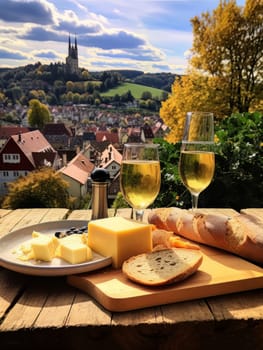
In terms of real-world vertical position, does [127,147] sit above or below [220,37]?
below

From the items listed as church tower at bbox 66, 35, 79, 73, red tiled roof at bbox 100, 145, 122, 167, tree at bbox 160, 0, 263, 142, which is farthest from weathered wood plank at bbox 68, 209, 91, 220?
church tower at bbox 66, 35, 79, 73

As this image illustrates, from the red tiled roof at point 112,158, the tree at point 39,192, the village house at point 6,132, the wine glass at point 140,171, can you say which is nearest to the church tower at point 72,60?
the village house at point 6,132

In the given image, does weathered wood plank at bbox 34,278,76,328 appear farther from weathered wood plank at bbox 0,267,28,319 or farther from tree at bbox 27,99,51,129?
tree at bbox 27,99,51,129

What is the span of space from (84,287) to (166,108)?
10533 mm

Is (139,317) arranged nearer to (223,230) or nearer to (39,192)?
(223,230)

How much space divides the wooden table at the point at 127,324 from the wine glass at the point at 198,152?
393 mm

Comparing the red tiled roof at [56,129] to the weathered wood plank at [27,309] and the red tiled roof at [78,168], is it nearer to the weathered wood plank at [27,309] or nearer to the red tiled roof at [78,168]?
the red tiled roof at [78,168]

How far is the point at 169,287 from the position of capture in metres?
0.69

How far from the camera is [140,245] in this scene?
2.69ft

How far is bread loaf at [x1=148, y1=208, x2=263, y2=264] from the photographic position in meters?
0.81

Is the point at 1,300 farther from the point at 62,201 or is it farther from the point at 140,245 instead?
the point at 62,201

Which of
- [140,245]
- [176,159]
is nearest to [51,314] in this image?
[140,245]

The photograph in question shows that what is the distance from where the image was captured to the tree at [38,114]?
13389mm

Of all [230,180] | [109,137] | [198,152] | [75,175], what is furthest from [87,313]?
[109,137]
